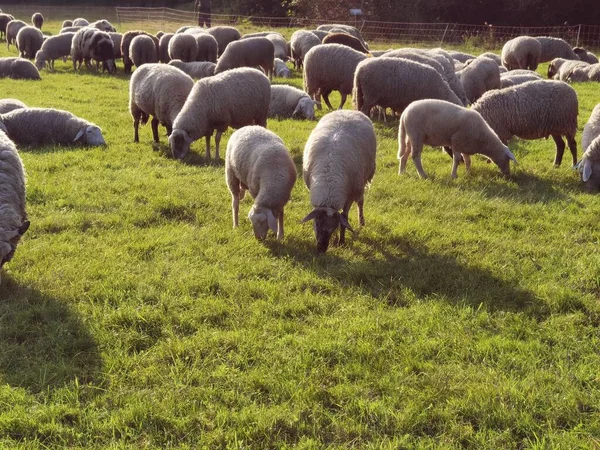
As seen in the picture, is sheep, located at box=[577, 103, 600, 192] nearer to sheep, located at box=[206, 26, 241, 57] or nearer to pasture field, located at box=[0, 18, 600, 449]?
pasture field, located at box=[0, 18, 600, 449]

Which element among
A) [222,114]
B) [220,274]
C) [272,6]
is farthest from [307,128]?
[272,6]

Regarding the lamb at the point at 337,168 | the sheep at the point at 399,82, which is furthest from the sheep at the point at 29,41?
the lamb at the point at 337,168

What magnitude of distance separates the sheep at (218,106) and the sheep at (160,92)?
0.75 metres

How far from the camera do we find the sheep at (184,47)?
18.7m

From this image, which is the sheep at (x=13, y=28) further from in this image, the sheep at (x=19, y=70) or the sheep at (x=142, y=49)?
the sheep at (x=142, y=49)

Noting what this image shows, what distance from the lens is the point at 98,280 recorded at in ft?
16.8

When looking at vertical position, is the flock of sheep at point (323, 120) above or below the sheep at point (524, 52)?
below

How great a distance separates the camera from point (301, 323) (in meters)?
4.51

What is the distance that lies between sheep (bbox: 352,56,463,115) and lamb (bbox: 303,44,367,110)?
1.70 m

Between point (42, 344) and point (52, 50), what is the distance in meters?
19.5

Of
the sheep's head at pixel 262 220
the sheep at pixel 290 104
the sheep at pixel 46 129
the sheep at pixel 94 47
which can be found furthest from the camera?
the sheep at pixel 94 47

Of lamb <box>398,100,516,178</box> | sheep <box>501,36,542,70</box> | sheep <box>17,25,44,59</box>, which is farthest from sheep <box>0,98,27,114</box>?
sheep <box>501,36,542,70</box>

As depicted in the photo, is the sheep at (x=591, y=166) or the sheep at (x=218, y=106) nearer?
the sheep at (x=591, y=166)

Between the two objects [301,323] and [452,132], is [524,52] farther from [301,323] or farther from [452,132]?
[301,323]
